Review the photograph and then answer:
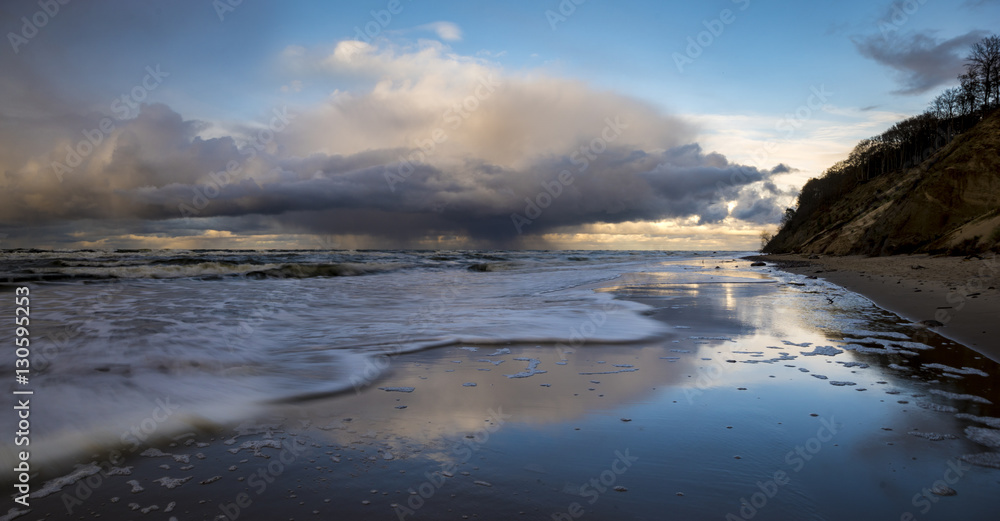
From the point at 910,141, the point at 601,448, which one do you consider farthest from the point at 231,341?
the point at 910,141

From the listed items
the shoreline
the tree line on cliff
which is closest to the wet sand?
the shoreline

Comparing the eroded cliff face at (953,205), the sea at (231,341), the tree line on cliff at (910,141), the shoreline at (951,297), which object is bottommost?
the sea at (231,341)

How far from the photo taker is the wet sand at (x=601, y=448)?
7.19 ft

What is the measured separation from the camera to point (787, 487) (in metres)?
2.29

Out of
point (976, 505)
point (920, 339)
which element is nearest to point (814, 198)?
point (920, 339)

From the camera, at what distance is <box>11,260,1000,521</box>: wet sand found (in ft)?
7.19

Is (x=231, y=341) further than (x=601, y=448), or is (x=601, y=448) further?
(x=231, y=341)

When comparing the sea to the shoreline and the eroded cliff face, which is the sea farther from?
the eroded cliff face

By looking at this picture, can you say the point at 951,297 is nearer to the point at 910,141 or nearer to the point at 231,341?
the point at 231,341

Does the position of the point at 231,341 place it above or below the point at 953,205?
below

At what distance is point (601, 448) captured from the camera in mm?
2832

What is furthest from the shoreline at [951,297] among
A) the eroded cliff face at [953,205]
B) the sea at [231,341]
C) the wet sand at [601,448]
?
the eroded cliff face at [953,205]

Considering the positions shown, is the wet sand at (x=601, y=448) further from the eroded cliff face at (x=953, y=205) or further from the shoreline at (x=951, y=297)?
the eroded cliff face at (x=953, y=205)

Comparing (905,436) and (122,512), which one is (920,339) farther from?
(122,512)
